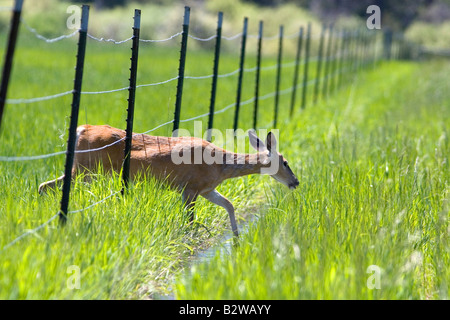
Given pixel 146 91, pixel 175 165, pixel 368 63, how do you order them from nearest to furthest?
1. pixel 175 165
2. pixel 146 91
3. pixel 368 63

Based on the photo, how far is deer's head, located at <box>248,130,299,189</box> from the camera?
7.27 meters

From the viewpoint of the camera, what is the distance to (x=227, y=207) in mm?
7098

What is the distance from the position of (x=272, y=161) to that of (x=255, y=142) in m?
0.26

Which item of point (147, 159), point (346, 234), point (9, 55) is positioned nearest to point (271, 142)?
point (147, 159)

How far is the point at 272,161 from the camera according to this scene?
734 centimetres

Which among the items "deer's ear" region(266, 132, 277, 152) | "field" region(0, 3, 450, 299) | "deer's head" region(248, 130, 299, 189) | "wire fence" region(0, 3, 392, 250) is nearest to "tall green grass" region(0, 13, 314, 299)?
"field" region(0, 3, 450, 299)

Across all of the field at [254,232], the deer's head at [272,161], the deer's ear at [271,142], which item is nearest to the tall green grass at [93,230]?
the field at [254,232]

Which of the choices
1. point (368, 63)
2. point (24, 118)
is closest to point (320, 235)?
point (24, 118)

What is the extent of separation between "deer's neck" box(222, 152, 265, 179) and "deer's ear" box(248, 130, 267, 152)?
0.07 meters

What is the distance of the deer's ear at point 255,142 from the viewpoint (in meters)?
7.21

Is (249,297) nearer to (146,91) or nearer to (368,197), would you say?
(368,197)

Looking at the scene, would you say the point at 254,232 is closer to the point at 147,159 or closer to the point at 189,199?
the point at 189,199
